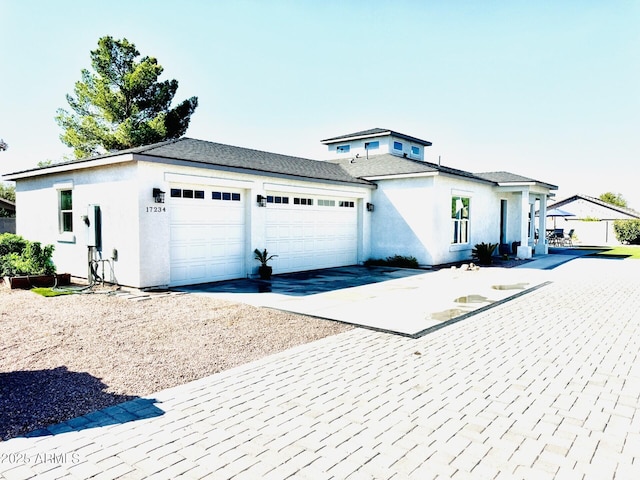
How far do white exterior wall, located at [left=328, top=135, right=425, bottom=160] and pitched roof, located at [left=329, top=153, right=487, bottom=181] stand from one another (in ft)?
3.50

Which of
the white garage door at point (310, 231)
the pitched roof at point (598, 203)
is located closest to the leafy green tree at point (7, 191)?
the white garage door at point (310, 231)

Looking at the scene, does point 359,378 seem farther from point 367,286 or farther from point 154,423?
point 367,286

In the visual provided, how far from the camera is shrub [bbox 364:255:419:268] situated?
15831 millimetres

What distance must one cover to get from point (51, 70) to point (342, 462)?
2456 centimetres

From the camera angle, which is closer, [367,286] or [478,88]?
[367,286]

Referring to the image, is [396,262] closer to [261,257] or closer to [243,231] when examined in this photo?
[261,257]

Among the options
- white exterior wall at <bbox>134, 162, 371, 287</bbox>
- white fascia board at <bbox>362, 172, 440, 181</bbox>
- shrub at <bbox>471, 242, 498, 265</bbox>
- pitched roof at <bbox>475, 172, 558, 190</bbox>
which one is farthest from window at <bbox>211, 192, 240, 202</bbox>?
pitched roof at <bbox>475, 172, 558, 190</bbox>

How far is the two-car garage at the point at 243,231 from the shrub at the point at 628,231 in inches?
1081

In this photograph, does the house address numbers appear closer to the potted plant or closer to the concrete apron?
the concrete apron

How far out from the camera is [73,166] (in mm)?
11617

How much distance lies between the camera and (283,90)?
21000 mm

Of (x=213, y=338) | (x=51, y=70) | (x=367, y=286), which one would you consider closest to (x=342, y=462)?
(x=213, y=338)

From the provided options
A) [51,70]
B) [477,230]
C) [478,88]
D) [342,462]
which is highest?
[51,70]

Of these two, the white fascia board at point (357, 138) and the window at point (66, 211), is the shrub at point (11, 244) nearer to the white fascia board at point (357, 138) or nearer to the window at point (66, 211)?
the window at point (66, 211)
